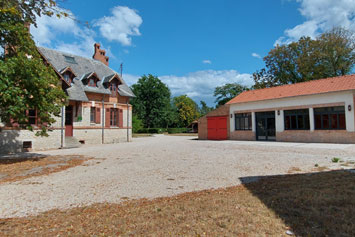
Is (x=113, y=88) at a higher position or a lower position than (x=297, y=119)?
higher

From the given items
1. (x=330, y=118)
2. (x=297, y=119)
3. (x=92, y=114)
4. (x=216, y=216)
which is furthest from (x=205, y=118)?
(x=216, y=216)

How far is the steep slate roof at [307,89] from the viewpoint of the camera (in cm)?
1686

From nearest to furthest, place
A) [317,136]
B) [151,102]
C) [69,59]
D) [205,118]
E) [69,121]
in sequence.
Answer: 1. [317,136]
2. [69,121]
3. [69,59]
4. [205,118]
5. [151,102]

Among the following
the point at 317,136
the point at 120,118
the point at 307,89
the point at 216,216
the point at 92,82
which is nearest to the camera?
the point at 216,216

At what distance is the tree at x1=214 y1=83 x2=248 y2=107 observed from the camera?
50.2 metres

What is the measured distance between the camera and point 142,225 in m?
3.28

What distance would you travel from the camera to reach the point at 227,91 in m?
50.8

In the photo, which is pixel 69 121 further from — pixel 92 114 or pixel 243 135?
pixel 243 135

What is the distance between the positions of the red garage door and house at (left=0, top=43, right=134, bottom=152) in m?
9.23

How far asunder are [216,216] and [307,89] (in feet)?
62.1

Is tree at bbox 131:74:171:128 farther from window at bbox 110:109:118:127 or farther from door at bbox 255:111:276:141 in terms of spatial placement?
door at bbox 255:111:276:141

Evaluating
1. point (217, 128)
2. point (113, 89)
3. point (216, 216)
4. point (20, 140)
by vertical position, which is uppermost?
point (113, 89)

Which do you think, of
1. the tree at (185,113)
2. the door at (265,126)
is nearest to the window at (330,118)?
the door at (265,126)

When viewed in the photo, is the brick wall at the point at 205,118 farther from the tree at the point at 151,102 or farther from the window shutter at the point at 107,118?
the tree at the point at 151,102
